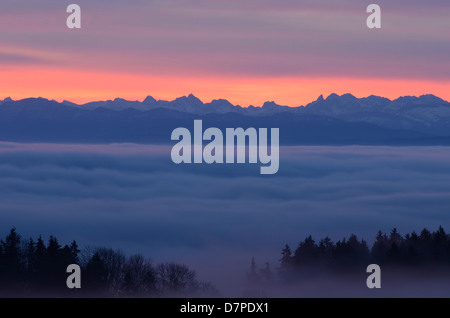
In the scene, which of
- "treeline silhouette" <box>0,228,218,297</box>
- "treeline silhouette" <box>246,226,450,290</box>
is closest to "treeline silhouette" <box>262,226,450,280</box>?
"treeline silhouette" <box>246,226,450,290</box>

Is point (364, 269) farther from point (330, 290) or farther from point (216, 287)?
point (216, 287)

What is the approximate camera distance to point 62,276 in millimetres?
55125

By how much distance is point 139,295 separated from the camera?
2324 inches

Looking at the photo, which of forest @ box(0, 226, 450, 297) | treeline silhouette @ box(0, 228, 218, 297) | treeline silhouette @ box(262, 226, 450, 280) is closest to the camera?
treeline silhouette @ box(0, 228, 218, 297)

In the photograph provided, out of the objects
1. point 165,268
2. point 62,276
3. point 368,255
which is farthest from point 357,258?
point 62,276

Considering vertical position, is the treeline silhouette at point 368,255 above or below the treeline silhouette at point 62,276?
above

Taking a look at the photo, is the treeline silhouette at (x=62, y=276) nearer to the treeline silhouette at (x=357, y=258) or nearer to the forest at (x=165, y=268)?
the forest at (x=165, y=268)

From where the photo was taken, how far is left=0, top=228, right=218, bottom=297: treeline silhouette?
5447 cm

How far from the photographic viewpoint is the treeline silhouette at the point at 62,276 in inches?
2144

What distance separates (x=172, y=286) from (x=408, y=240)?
24582 mm

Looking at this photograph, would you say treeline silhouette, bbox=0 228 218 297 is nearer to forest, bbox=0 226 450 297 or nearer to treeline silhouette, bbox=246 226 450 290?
forest, bbox=0 226 450 297

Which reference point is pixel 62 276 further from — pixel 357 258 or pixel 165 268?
pixel 357 258

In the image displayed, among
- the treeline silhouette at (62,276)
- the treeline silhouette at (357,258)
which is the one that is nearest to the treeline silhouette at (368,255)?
the treeline silhouette at (357,258)

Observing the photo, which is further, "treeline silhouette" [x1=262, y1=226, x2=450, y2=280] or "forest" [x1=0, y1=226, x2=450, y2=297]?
"treeline silhouette" [x1=262, y1=226, x2=450, y2=280]
